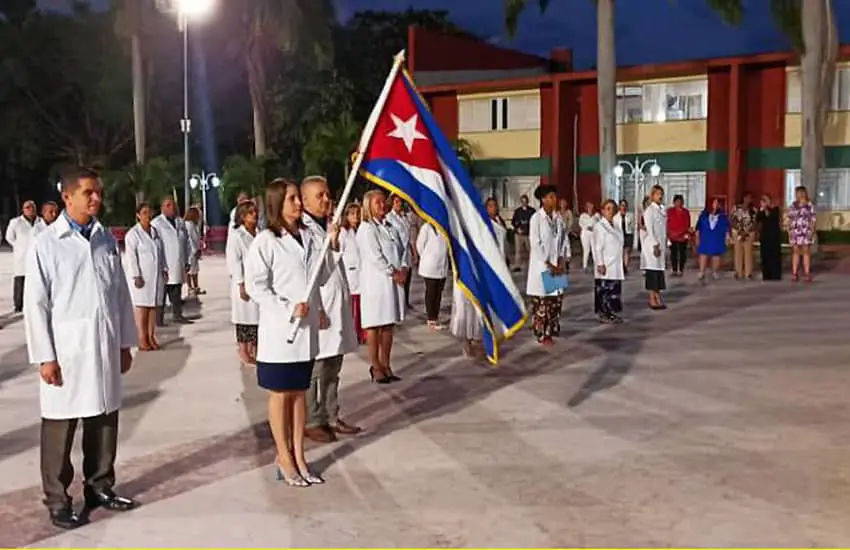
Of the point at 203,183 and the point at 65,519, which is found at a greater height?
the point at 203,183

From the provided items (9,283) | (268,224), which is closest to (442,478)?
(268,224)

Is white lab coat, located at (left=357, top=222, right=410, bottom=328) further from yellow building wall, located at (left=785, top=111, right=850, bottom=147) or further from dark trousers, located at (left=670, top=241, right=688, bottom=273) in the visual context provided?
yellow building wall, located at (left=785, top=111, right=850, bottom=147)

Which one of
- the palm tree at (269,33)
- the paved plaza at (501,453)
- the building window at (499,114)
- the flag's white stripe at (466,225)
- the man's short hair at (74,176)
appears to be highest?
the palm tree at (269,33)

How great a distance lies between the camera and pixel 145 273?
459 inches

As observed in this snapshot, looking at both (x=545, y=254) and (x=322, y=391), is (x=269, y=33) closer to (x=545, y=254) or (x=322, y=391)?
(x=545, y=254)

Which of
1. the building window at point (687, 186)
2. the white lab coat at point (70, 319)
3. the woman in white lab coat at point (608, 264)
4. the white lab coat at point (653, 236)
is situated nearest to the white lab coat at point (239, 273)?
the woman in white lab coat at point (608, 264)

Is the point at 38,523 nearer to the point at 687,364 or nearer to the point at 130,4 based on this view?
the point at 687,364

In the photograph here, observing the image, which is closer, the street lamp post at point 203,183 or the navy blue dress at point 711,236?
the navy blue dress at point 711,236

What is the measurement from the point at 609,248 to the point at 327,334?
291 inches

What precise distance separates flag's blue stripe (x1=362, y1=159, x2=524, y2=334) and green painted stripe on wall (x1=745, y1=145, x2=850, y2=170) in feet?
91.6

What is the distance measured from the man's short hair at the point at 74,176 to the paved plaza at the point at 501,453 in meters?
1.75

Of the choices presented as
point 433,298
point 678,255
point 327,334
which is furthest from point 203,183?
point 327,334

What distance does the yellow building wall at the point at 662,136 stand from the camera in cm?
3475

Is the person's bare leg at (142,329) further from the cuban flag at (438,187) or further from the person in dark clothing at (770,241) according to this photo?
the person in dark clothing at (770,241)
